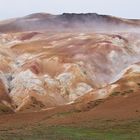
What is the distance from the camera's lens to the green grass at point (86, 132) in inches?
1748

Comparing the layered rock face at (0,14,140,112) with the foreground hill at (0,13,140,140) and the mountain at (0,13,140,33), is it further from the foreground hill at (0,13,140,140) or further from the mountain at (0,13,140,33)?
the mountain at (0,13,140,33)

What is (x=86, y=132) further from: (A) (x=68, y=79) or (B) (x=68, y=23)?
(B) (x=68, y=23)

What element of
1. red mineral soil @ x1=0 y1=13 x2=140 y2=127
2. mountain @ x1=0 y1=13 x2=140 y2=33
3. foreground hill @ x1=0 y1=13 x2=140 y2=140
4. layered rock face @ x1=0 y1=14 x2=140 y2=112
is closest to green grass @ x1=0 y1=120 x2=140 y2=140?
foreground hill @ x1=0 y1=13 x2=140 y2=140

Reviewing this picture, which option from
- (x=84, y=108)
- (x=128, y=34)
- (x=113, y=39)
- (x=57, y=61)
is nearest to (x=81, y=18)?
(x=128, y=34)

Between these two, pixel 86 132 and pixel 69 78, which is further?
pixel 69 78

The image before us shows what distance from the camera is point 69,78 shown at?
98062 mm

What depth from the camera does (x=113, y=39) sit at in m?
118

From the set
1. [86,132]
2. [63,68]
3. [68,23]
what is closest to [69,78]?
[63,68]

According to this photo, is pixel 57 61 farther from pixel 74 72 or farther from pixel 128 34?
pixel 128 34

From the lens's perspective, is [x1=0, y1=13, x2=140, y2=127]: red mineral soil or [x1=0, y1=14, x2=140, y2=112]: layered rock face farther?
[x1=0, y1=14, x2=140, y2=112]: layered rock face

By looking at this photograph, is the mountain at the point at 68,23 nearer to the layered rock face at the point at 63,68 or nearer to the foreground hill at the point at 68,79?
the foreground hill at the point at 68,79

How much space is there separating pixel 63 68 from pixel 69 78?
382 cm

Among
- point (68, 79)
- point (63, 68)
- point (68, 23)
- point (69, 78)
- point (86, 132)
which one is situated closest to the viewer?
point (86, 132)

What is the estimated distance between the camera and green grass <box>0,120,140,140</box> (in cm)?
4441
